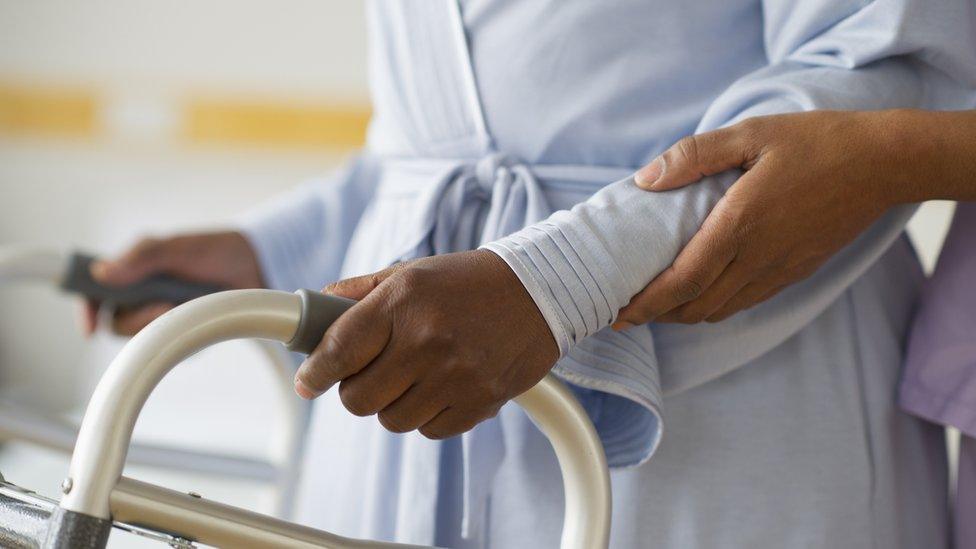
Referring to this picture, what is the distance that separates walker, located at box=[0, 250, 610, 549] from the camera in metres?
0.38

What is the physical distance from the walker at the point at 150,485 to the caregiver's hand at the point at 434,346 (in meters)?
0.02

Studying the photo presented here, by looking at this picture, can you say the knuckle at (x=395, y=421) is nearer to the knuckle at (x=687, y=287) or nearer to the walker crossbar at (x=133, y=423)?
the walker crossbar at (x=133, y=423)

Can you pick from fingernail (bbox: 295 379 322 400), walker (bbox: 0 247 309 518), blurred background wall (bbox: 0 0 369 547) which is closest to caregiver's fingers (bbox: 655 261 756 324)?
fingernail (bbox: 295 379 322 400)

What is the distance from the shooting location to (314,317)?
1.36 feet

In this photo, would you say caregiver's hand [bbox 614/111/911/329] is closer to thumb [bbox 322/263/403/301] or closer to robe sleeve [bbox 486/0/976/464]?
robe sleeve [bbox 486/0/976/464]

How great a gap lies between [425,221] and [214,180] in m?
1.98

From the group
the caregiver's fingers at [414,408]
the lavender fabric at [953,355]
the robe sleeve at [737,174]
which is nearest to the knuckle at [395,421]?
the caregiver's fingers at [414,408]

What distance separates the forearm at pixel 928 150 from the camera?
52cm

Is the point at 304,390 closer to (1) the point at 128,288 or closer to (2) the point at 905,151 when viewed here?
(2) the point at 905,151

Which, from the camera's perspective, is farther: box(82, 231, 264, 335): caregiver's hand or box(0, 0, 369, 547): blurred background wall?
box(0, 0, 369, 547): blurred background wall

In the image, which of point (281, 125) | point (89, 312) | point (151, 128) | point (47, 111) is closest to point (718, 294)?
point (89, 312)

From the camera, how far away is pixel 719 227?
500 mm

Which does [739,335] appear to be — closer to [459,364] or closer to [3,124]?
[459,364]

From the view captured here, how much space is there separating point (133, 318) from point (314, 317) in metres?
0.56
